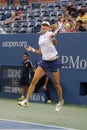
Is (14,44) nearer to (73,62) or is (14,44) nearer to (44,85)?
(44,85)

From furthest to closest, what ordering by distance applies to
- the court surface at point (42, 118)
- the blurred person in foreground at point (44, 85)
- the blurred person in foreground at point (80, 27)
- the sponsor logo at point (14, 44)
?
the sponsor logo at point (14, 44)
the blurred person in foreground at point (44, 85)
the blurred person in foreground at point (80, 27)
the court surface at point (42, 118)

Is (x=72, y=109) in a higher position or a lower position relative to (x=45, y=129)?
lower

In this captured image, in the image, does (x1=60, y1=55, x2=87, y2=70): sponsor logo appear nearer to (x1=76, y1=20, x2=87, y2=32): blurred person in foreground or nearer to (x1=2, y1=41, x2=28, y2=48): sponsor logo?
(x1=76, y1=20, x2=87, y2=32): blurred person in foreground

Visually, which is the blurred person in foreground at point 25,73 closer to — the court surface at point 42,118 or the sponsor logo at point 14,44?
the sponsor logo at point 14,44

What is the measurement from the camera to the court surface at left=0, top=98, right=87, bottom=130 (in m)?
8.32

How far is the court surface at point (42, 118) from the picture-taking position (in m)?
8.32

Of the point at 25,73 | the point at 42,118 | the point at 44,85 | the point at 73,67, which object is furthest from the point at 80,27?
the point at 42,118

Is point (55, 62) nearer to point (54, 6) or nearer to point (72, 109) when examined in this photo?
point (72, 109)

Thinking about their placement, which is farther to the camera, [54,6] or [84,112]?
[54,6]

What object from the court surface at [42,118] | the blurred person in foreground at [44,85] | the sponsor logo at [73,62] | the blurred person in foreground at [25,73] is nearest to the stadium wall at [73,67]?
the sponsor logo at [73,62]

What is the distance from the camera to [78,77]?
13219mm

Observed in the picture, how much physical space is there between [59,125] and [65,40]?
5.37m

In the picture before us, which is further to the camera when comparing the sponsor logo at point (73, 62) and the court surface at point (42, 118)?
the sponsor logo at point (73, 62)

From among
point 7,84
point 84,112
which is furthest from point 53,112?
point 7,84
